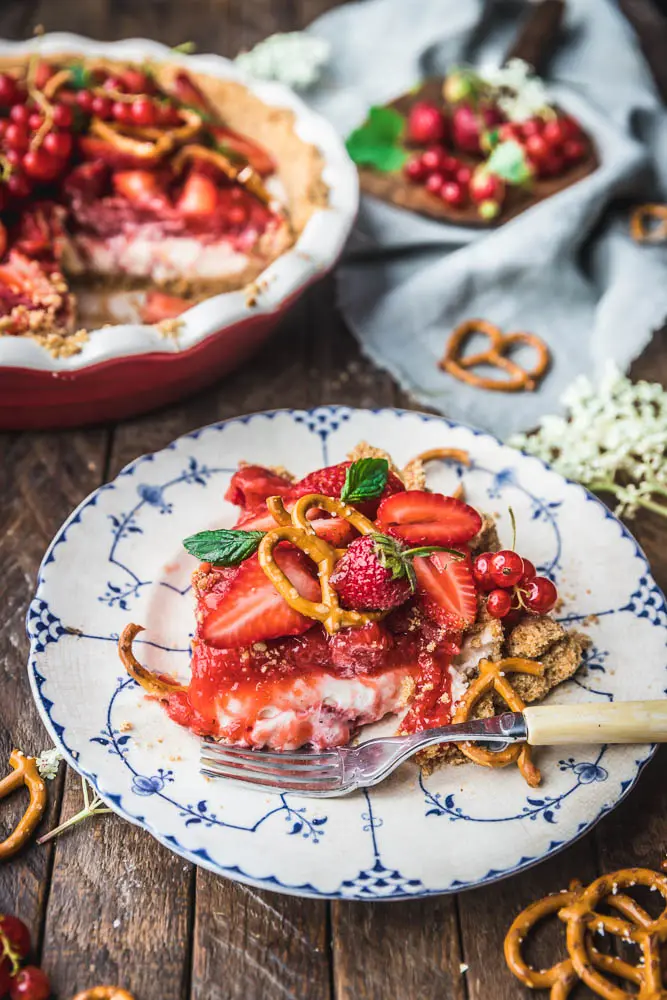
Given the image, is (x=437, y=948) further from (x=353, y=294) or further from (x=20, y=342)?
(x=353, y=294)

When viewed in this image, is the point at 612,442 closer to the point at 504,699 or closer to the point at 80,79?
the point at 504,699

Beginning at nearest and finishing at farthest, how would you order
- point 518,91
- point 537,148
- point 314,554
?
point 314,554 → point 537,148 → point 518,91

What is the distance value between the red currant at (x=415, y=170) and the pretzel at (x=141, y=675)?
1682mm

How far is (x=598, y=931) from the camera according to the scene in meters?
1.61

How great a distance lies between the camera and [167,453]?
218 cm

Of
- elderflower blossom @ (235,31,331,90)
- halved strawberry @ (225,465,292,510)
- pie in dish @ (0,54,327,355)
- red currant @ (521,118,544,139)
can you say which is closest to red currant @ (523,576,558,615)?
halved strawberry @ (225,465,292,510)

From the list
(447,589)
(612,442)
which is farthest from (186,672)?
(612,442)

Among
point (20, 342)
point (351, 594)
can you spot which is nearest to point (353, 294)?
point (20, 342)

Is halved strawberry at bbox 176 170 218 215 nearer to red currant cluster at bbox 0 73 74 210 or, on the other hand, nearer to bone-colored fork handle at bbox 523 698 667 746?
red currant cluster at bbox 0 73 74 210

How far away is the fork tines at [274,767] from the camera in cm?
167

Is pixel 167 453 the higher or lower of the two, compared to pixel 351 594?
lower

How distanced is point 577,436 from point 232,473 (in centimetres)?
80

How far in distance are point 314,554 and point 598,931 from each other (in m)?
0.72

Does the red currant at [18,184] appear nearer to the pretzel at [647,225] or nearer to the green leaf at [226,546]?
the green leaf at [226,546]
